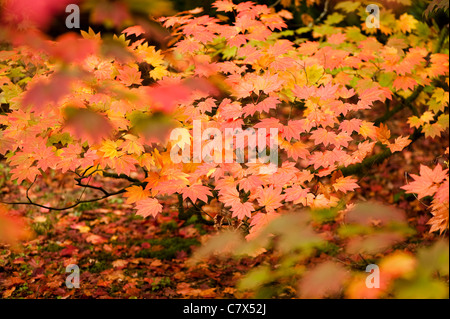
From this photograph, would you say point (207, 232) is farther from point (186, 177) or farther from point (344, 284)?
point (344, 284)

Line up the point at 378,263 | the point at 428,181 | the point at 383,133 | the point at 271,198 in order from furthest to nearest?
the point at 383,133 → the point at 271,198 → the point at 428,181 → the point at 378,263

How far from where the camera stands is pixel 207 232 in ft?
18.3

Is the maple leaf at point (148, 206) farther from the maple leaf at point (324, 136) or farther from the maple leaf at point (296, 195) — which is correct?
the maple leaf at point (324, 136)

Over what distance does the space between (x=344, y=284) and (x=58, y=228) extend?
4727mm

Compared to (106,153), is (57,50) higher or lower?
higher

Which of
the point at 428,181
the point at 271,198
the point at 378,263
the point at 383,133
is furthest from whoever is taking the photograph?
the point at 383,133

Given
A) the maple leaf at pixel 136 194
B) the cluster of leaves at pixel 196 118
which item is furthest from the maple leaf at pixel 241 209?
the maple leaf at pixel 136 194

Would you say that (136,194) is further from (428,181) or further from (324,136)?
(428,181)

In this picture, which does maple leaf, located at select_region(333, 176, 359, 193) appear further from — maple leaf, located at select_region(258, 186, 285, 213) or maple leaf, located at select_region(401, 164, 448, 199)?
maple leaf, located at select_region(401, 164, 448, 199)

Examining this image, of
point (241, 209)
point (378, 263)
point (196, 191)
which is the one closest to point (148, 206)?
point (196, 191)

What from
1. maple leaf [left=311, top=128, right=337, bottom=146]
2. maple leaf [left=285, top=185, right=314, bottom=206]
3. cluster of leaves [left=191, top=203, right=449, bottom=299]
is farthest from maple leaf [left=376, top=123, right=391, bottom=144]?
cluster of leaves [left=191, top=203, right=449, bottom=299]

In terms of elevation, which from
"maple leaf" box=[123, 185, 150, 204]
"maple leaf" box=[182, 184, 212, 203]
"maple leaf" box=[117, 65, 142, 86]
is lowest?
"maple leaf" box=[123, 185, 150, 204]

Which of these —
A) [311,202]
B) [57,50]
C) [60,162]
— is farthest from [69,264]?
[57,50]

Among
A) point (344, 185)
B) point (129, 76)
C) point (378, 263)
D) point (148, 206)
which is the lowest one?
point (148, 206)
